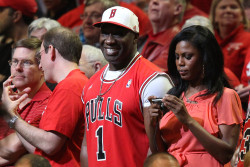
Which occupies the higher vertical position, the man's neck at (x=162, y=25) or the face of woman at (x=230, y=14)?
the face of woman at (x=230, y=14)

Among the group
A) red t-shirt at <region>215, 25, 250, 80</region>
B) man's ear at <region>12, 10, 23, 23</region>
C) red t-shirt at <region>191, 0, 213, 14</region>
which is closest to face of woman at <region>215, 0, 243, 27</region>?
red t-shirt at <region>215, 25, 250, 80</region>

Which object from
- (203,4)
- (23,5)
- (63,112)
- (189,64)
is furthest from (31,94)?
(203,4)

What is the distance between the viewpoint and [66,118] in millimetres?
4316

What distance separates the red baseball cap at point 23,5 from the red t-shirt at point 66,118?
236 centimetres

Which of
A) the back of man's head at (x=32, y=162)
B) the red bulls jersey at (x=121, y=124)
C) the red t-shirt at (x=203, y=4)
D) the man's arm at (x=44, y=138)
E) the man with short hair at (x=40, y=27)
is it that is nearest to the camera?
the back of man's head at (x=32, y=162)

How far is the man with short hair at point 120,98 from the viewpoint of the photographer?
398 centimetres

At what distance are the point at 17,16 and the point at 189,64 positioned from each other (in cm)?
328

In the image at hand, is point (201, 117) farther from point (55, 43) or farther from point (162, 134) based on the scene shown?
point (55, 43)

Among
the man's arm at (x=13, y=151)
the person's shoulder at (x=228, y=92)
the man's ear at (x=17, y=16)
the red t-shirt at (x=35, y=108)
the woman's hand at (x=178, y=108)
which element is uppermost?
the man's ear at (x=17, y=16)

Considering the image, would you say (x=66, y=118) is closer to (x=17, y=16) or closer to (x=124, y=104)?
(x=124, y=104)

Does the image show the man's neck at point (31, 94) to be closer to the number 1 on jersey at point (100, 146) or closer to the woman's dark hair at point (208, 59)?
the number 1 on jersey at point (100, 146)

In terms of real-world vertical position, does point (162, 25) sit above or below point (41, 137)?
above

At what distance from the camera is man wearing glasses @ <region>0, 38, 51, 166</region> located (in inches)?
182

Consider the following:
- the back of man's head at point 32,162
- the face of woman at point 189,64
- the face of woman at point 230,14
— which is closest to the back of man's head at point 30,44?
the back of man's head at point 32,162
